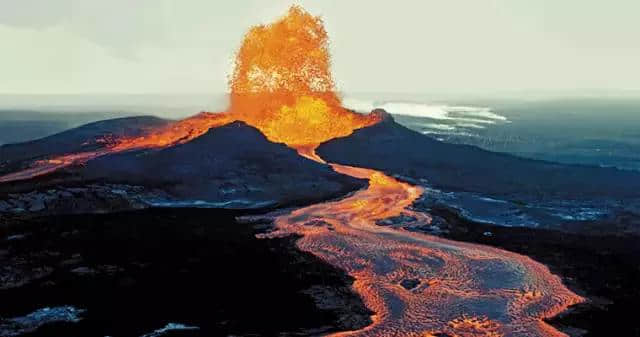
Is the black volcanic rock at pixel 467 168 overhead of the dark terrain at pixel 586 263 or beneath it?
overhead

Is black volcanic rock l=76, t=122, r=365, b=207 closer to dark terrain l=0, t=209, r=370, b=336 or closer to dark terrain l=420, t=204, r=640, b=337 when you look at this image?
dark terrain l=0, t=209, r=370, b=336

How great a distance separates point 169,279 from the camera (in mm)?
31547

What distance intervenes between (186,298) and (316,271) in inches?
298

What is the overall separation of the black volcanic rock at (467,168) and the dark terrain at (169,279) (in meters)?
23.4

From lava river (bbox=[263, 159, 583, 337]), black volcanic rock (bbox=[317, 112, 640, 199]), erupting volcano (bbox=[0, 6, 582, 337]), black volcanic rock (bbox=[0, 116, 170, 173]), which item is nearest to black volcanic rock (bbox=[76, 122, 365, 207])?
erupting volcano (bbox=[0, 6, 582, 337])

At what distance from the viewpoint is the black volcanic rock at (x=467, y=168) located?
55.0 metres

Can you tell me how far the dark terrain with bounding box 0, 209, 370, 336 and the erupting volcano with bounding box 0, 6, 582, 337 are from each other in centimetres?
228

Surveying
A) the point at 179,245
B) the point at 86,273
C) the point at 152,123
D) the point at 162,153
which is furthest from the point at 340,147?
the point at 86,273

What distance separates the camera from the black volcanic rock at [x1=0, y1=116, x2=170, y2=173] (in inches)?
2411

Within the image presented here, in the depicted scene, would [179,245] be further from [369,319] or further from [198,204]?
[369,319]

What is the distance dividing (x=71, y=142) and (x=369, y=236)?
129 ft

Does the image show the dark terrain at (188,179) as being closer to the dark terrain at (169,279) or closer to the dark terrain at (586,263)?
the dark terrain at (169,279)

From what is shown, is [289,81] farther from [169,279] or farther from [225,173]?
[169,279]

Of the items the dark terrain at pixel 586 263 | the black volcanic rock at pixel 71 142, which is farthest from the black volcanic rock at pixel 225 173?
the dark terrain at pixel 586 263
